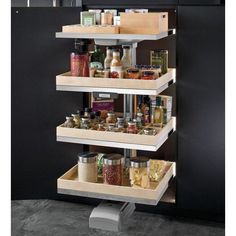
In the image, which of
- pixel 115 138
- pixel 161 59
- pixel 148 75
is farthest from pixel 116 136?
pixel 161 59

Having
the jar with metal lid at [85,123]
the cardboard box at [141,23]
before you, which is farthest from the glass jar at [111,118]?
the cardboard box at [141,23]

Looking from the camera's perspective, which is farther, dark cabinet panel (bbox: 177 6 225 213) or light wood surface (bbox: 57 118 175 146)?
dark cabinet panel (bbox: 177 6 225 213)

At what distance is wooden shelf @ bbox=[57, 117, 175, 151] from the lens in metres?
3.13

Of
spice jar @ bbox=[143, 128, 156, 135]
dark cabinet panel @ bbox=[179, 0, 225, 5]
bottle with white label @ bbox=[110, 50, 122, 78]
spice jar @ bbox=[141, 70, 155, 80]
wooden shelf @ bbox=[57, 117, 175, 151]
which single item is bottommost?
wooden shelf @ bbox=[57, 117, 175, 151]

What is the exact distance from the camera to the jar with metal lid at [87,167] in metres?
3.30

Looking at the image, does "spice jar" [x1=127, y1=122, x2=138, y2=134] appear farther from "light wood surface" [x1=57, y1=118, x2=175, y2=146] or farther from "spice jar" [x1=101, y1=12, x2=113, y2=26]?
"spice jar" [x1=101, y1=12, x2=113, y2=26]

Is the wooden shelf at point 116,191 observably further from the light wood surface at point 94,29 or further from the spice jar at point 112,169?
the light wood surface at point 94,29

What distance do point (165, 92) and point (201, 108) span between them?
1.22 feet

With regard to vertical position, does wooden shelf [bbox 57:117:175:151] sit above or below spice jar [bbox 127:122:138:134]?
below

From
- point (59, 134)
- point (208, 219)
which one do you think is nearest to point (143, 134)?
point (59, 134)

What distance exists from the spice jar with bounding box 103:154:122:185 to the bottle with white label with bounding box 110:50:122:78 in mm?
538

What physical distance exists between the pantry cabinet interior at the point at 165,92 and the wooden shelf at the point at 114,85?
10.6 inches

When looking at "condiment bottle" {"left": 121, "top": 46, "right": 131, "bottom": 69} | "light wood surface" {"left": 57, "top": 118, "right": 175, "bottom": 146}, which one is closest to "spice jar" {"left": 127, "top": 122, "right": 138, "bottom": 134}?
"light wood surface" {"left": 57, "top": 118, "right": 175, "bottom": 146}

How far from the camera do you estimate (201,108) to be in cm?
344
